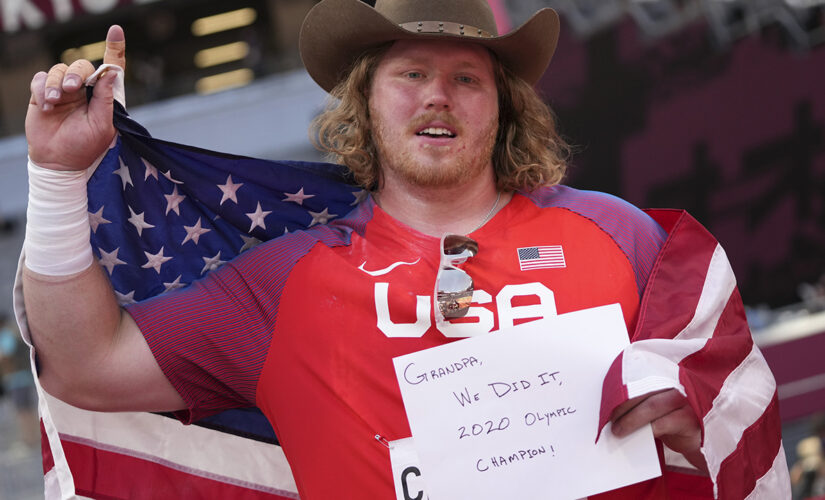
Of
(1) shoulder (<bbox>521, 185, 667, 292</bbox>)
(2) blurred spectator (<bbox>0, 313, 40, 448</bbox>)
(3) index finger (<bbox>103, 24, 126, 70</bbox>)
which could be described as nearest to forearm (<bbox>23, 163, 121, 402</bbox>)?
(3) index finger (<bbox>103, 24, 126, 70</bbox>)

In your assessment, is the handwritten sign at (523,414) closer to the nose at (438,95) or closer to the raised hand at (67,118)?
the nose at (438,95)

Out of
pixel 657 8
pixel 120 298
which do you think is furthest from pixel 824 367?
pixel 120 298

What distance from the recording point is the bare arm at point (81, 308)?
204cm

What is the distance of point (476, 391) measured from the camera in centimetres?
212

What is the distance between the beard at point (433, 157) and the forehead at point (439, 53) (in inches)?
7.0

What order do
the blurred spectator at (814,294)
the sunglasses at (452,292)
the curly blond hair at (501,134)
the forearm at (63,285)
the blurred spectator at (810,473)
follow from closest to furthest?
1. the forearm at (63,285)
2. the sunglasses at (452,292)
3. the curly blond hair at (501,134)
4. the blurred spectator at (810,473)
5. the blurred spectator at (814,294)

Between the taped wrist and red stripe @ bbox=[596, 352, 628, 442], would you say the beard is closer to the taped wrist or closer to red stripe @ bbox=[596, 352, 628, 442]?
red stripe @ bbox=[596, 352, 628, 442]

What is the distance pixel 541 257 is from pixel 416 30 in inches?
26.7

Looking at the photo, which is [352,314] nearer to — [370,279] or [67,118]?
[370,279]

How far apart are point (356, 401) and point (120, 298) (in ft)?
2.26

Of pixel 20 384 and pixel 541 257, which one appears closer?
pixel 541 257

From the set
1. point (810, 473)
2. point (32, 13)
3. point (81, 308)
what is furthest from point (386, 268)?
point (32, 13)

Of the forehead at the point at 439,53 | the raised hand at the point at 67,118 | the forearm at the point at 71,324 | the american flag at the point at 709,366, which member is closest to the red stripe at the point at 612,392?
the american flag at the point at 709,366

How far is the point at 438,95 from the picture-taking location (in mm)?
2363
